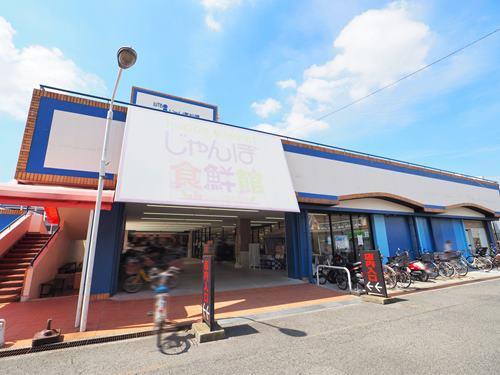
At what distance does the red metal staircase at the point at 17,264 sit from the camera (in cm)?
773

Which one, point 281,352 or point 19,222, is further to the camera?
point 19,222

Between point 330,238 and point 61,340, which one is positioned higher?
point 330,238

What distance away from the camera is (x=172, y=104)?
10.6 m

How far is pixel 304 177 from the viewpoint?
1102cm

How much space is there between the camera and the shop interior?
9.96 metres

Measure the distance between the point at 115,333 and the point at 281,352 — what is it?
3.32 metres

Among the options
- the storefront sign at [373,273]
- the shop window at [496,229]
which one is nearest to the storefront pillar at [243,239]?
the storefront sign at [373,273]

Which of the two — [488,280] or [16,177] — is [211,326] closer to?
[16,177]

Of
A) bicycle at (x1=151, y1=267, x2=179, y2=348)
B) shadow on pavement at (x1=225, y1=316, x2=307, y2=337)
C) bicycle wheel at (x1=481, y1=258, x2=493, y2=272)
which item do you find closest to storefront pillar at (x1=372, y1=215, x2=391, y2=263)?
bicycle wheel at (x1=481, y1=258, x2=493, y2=272)

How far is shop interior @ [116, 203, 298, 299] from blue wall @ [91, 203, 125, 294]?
0.67 m

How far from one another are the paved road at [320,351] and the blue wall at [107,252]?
3625mm

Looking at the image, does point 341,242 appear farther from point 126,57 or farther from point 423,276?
point 126,57

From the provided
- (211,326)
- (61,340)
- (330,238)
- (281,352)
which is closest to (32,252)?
(61,340)

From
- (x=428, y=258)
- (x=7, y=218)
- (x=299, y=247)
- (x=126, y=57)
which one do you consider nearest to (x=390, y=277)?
(x=299, y=247)
